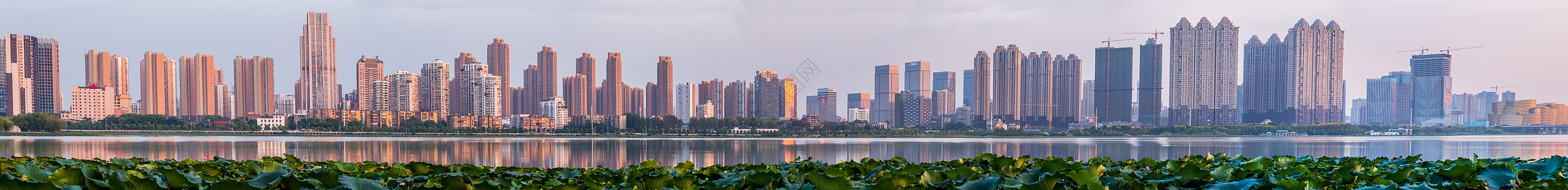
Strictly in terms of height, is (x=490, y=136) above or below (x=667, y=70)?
below

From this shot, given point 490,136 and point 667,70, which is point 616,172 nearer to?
point 490,136

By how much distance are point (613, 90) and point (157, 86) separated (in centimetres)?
6045

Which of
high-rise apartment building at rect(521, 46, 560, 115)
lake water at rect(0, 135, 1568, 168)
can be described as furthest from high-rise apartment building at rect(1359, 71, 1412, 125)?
high-rise apartment building at rect(521, 46, 560, 115)

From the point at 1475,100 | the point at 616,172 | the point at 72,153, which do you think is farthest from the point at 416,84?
the point at 1475,100

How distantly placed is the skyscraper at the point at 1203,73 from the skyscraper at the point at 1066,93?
1443 centimetres

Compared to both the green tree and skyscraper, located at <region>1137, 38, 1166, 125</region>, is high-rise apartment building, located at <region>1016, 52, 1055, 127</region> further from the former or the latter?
the green tree

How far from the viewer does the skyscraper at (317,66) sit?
13112 centimetres

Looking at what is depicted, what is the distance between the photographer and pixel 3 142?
5894 centimetres

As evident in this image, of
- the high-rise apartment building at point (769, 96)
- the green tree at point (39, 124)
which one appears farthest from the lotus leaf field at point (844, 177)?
the high-rise apartment building at point (769, 96)

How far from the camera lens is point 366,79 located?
12356 cm

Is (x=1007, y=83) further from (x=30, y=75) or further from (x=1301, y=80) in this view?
(x=30, y=75)

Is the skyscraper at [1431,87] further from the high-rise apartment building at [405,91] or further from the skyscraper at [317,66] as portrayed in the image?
the skyscraper at [317,66]

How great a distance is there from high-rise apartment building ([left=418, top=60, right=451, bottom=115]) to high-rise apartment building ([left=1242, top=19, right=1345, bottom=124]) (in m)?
102

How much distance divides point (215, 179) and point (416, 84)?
118 meters
